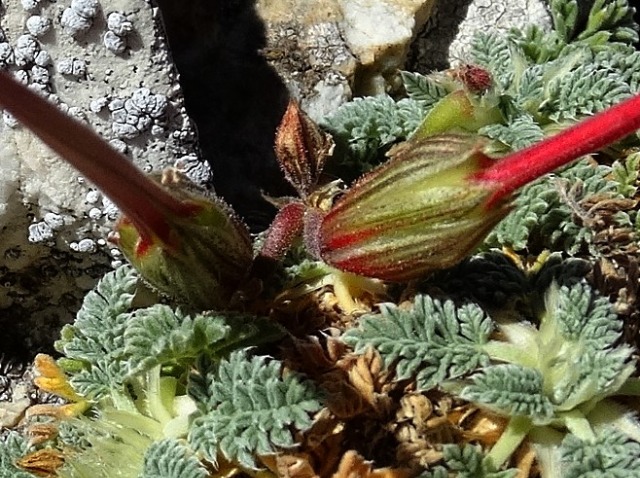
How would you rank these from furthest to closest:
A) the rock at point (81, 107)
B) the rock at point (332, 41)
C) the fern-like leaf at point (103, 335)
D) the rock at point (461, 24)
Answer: the rock at point (461, 24) → the rock at point (332, 41) → the rock at point (81, 107) → the fern-like leaf at point (103, 335)

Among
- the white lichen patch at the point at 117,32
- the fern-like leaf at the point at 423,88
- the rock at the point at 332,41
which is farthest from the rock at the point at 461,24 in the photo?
the white lichen patch at the point at 117,32

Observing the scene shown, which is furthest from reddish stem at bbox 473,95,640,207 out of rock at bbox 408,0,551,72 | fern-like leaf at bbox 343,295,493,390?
rock at bbox 408,0,551,72

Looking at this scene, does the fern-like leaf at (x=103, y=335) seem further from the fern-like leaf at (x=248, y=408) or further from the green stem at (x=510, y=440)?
the green stem at (x=510, y=440)

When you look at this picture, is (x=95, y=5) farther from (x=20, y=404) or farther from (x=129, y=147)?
(x=20, y=404)

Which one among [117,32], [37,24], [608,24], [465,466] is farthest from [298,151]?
[608,24]

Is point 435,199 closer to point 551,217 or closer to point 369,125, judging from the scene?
point 551,217

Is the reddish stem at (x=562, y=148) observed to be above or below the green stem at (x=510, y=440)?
above

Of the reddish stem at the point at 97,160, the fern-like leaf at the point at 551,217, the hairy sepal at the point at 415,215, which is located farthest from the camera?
the fern-like leaf at the point at 551,217
